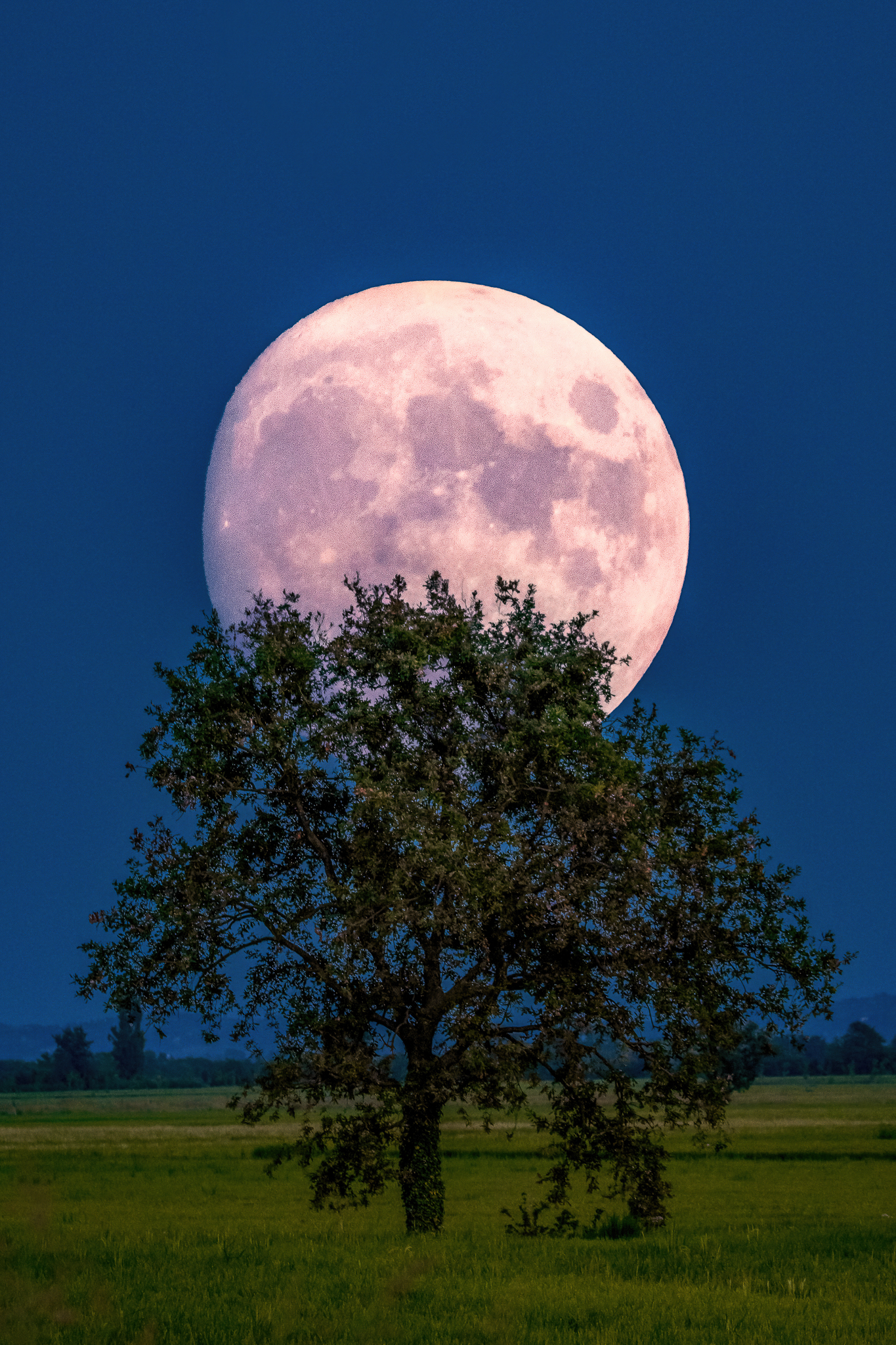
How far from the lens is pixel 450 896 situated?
24.0 meters

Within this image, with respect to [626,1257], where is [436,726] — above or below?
above

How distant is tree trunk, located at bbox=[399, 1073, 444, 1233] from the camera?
2533cm

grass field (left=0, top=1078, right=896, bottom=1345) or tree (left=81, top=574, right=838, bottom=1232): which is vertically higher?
tree (left=81, top=574, right=838, bottom=1232)

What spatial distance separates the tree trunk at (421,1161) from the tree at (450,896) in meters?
0.07

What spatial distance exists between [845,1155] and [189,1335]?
64950 mm

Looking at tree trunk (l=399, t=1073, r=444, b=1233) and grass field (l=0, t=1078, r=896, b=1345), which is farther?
tree trunk (l=399, t=1073, r=444, b=1233)

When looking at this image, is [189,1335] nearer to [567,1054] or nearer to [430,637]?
[567,1054]

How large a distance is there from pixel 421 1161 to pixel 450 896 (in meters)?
6.96

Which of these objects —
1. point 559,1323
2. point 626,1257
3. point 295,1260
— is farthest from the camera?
point 626,1257

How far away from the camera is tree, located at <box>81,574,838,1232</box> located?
2452cm

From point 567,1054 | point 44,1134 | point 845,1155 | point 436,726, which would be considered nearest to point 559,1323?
point 567,1054

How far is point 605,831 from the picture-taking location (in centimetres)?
2548

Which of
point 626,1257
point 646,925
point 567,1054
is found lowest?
point 626,1257

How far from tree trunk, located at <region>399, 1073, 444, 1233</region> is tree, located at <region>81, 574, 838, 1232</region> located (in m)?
0.07
